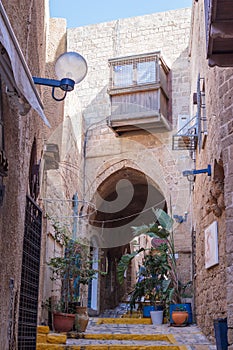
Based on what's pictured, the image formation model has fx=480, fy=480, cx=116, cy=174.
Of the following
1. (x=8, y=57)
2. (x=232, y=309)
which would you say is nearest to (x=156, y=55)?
(x=232, y=309)

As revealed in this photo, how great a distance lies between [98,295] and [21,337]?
434 inches

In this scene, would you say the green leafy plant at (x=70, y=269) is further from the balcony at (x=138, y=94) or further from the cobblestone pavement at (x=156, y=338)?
the balcony at (x=138, y=94)

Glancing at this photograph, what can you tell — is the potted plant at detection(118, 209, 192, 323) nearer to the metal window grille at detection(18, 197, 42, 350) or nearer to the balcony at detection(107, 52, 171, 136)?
the balcony at detection(107, 52, 171, 136)

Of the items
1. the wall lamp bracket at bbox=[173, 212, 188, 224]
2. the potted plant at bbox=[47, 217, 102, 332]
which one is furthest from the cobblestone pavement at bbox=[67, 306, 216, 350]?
the wall lamp bracket at bbox=[173, 212, 188, 224]

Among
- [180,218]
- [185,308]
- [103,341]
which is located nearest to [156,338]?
[103,341]

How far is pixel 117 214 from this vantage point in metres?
19.7

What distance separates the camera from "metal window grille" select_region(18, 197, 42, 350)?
5816 mm

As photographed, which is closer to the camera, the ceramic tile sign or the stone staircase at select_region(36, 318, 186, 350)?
the stone staircase at select_region(36, 318, 186, 350)

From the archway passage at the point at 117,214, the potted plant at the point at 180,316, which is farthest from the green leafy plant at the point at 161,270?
the archway passage at the point at 117,214

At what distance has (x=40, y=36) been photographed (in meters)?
7.39

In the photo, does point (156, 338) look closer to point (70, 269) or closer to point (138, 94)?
point (70, 269)

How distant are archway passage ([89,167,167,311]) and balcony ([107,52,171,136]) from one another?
66.8 inches

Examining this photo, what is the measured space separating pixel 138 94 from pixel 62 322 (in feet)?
25.0

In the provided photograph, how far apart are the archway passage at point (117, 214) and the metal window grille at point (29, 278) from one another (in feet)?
29.1
